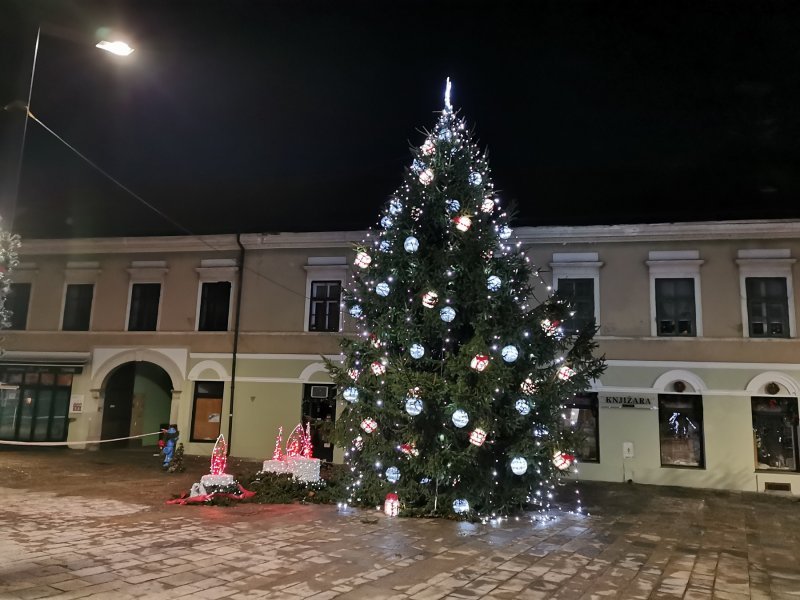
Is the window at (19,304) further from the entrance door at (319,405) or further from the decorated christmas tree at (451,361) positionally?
the decorated christmas tree at (451,361)

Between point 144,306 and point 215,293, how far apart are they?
2.71 m

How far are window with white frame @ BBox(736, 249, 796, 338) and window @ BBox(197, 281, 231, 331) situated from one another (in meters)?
15.6

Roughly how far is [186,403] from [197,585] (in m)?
14.1

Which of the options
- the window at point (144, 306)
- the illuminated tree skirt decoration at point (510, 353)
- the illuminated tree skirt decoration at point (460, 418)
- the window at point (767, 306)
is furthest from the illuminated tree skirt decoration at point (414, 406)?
the window at point (144, 306)

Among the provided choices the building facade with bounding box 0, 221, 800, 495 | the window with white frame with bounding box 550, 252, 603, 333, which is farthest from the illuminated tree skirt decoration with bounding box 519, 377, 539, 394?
the window with white frame with bounding box 550, 252, 603, 333

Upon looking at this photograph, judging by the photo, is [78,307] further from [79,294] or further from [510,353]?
[510,353]

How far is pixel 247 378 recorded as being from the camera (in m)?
18.5

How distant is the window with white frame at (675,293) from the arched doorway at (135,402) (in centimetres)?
1713

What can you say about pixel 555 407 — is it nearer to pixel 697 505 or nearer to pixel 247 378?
pixel 697 505

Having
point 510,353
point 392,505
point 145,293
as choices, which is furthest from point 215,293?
point 510,353

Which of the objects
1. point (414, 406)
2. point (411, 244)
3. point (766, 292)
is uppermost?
point (766, 292)

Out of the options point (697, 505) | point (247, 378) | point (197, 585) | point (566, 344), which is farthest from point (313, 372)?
point (197, 585)

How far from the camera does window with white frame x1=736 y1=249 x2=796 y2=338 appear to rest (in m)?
15.1

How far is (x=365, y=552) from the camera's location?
7.11 meters
